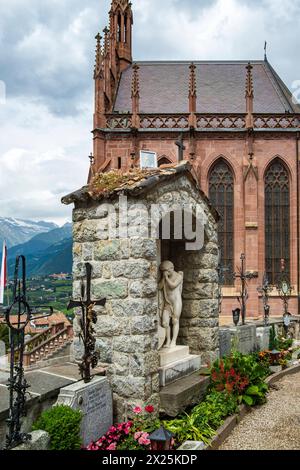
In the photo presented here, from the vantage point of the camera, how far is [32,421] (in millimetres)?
5234

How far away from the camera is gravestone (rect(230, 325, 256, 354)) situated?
10816mm

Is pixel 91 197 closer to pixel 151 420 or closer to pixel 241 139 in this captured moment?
pixel 151 420

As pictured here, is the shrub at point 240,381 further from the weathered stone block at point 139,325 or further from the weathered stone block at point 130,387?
the weathered stone block at point 139,325

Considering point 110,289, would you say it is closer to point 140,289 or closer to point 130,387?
point 140,289

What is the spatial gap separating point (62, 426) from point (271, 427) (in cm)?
334

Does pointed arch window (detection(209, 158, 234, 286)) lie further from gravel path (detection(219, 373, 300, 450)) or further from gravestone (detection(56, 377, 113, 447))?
gravestone (detection(56, 377, 113, 447))

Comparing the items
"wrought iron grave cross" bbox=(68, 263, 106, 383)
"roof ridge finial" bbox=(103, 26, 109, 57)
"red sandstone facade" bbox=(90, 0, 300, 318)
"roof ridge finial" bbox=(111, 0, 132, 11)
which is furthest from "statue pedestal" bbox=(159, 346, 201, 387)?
"roof ridge finial" bbox=(111, 0, 132, 11)

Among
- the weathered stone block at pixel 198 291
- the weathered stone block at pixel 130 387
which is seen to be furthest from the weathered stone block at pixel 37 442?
the weathered stone block at pixel 198 291

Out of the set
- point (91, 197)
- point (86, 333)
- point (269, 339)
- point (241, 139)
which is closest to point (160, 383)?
point (86, 333)

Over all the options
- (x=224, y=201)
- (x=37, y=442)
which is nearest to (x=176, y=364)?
(x=37, y=442)

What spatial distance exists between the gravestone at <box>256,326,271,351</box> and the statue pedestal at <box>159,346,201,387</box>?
470cm

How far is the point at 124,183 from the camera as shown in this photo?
669cm

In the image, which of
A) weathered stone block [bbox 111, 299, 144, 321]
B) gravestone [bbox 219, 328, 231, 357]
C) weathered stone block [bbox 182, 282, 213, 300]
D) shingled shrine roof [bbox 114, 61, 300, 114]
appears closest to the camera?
weathered stone block [bbox 111, 299, 144, 321]

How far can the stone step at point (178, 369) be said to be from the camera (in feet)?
22.7
